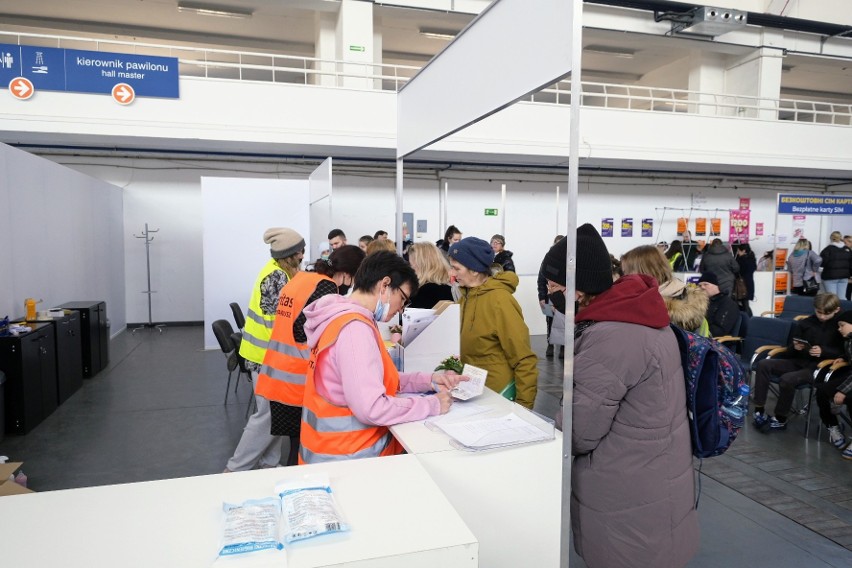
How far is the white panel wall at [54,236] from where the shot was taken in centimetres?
503

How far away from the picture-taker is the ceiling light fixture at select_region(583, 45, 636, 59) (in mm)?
12906

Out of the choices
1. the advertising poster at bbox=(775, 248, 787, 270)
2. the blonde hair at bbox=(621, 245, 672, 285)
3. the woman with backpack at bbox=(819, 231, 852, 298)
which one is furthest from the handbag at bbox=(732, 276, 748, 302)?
the blonde hair at bbox=(621, 245, 672, 285)

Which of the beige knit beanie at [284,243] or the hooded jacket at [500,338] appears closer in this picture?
the hooded jacket at [500,338]

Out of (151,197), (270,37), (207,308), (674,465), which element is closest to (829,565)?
(674,465)

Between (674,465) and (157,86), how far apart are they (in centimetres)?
809

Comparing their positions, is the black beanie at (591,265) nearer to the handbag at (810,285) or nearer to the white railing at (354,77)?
the white railing at (354,77)

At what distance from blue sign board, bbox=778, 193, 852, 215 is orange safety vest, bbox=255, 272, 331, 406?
7.08 meters

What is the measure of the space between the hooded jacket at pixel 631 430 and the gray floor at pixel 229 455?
1.12 metres

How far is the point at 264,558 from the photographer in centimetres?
119

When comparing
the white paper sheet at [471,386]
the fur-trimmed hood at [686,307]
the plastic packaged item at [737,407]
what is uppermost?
the fur-trimmed hood at [686,307]

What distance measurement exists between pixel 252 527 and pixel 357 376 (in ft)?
1.90

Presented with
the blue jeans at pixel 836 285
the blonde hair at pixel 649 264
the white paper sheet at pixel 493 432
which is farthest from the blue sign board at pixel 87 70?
the blue jeans at pixel 836 285

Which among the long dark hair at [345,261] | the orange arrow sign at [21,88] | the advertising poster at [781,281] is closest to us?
the long dark hair at [345,261]

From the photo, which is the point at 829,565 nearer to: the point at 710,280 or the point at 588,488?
the point at 588,488
